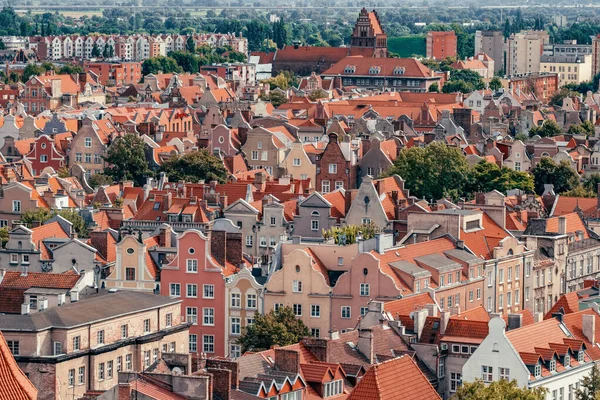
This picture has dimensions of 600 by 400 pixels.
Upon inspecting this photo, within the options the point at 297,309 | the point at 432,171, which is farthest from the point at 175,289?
the point at 432,171

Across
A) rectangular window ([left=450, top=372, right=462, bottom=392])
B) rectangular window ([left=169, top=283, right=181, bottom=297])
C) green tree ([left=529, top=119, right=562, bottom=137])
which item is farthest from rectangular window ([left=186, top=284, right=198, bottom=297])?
green tree ([left=529, top=119, right=562, bottom=137])

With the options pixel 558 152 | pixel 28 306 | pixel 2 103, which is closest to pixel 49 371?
pixel 28 306

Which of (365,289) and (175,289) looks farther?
(175,289)

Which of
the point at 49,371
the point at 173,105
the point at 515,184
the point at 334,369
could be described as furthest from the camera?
the point at 173,105

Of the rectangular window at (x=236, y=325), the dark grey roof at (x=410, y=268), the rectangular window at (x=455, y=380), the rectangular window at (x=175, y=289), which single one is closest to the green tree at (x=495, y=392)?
the rectangular window at (x=455, y=380)

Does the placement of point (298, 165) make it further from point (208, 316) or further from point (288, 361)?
point (288, 361)

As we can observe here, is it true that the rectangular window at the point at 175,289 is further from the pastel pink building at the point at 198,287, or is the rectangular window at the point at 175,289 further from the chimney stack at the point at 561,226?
the chimney stack at the point at 561,226

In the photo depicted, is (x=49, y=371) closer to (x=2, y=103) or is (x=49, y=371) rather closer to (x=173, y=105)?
(x=173, y=105)
